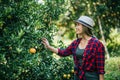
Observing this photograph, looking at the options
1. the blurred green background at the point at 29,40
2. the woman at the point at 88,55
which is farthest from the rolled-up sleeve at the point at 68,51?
the blurred green background at the point at 29,40

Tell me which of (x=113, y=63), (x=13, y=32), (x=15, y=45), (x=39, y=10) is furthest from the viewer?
(x=113, y=63)

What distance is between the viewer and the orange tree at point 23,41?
4.39 m

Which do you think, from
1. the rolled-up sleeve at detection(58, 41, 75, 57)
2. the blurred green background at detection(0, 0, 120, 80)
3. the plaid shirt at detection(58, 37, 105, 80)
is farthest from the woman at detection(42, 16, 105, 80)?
the blurred green background at detection(0, 0, 120, 80)

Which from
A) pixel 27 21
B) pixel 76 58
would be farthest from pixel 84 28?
pixel 27 21

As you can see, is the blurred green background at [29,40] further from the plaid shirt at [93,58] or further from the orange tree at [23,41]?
the plaid shirt at [93,58]

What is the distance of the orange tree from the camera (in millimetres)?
4391

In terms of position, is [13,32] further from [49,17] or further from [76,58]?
[49,17]

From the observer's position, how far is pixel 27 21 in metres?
4.84

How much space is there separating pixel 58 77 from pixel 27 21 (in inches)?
62.0

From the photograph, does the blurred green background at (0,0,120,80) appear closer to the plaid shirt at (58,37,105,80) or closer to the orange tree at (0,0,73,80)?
the orange tree at (0,0,73,80)

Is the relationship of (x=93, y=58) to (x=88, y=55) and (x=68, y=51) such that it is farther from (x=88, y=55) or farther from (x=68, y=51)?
(x=68, y=51)

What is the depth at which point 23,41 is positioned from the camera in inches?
173

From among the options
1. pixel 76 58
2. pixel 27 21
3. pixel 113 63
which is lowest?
pixel 113 63

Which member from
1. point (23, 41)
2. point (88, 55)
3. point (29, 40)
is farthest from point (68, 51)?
point (23, 41)
